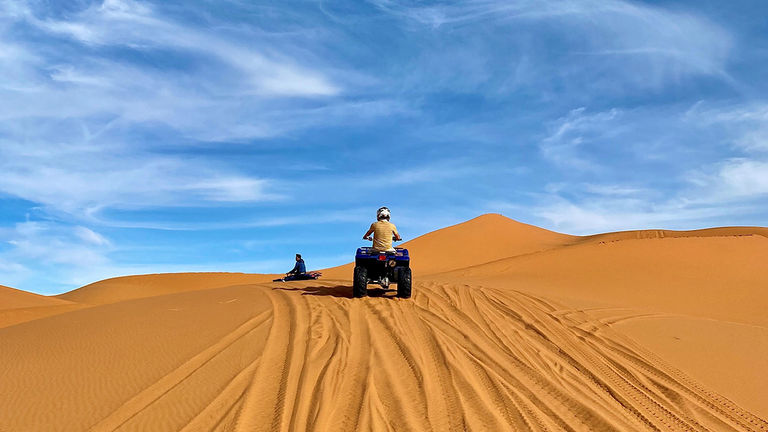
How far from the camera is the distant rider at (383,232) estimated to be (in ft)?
36.5

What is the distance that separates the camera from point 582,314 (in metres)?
10.6

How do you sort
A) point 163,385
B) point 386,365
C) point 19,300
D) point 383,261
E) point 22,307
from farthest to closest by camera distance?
point 19,300, point 22,307, point 383,261, point 386,365, point 163,385

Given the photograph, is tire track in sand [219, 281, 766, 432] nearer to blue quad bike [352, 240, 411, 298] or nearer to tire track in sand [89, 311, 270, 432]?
tire track in sand [89, 311, 270, 432]

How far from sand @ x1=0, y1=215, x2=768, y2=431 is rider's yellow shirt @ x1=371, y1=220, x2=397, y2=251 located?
116 centimetres

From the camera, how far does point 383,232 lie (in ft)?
36.4

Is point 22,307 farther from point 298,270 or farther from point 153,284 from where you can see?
point 298,270

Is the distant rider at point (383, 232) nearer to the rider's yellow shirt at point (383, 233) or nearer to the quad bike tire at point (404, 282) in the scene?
the rider's yellow shirt at point (383, 233)

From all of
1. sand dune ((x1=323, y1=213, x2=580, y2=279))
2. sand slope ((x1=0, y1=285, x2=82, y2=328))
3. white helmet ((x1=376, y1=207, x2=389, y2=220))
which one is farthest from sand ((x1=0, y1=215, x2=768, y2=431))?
sand dune ((x1=323, y1=213, x2=580, y2=279))

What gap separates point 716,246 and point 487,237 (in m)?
20.0

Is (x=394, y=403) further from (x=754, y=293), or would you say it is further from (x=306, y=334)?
(x=754, y=293)

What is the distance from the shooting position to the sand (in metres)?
5.14

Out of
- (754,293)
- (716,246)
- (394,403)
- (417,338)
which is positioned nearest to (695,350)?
(417,338)

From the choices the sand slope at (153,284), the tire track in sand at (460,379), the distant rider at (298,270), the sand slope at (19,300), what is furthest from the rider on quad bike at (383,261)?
the sand slope at (153,284)

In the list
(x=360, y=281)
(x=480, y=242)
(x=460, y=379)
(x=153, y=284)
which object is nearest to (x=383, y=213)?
(x=360, y=281)
